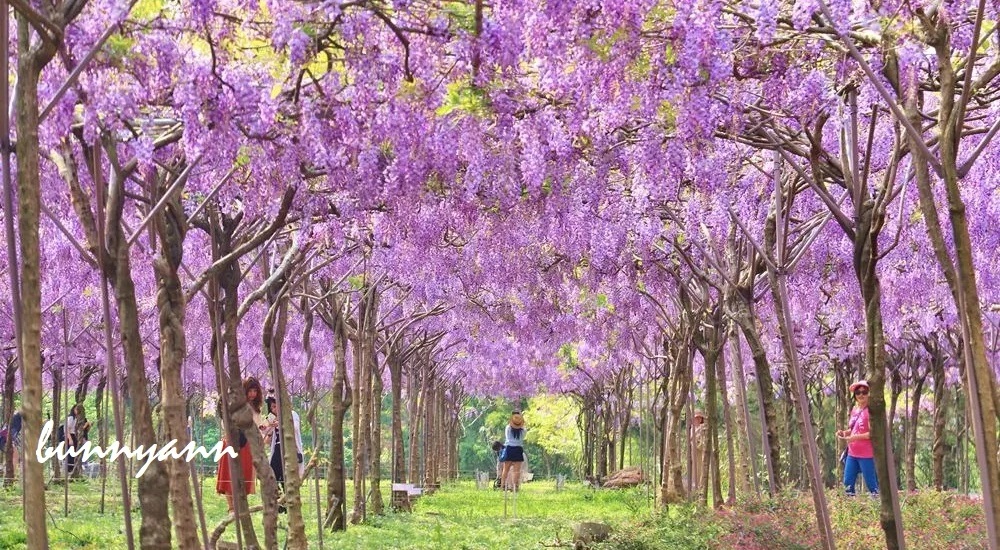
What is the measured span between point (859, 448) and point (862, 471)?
0.37 metres

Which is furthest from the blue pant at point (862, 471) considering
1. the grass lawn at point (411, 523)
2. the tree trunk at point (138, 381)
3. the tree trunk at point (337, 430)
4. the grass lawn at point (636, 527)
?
the tree trunk at point (138, 381)

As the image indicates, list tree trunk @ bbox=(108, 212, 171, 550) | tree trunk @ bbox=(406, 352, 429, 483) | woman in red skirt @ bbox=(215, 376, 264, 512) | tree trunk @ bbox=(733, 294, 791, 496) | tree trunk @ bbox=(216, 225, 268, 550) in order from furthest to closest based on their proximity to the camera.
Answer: tree trunk @ bbox=(406, 352, 429, 483) < tree trunk @ bbox=(733, 294, 791, 496) < woman in red skirt @ bbox=(215, 376, 264, 512) < tree trunk @ bbox=(216, 225, 268, 550) < tree trunk @ bbox=(108, 212, 171, 550)

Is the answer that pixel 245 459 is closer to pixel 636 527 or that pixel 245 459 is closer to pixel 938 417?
pixel 636 527

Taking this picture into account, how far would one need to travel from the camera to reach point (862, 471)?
15086 millimetres

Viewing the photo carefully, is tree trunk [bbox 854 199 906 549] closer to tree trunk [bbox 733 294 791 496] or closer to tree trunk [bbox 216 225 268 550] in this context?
tree trunk [bbox 733 294 791 496]

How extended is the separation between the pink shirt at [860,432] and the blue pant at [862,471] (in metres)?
0.08

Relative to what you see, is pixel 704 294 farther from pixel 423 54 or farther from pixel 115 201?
pixel 115 201

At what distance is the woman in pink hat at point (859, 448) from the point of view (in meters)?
14.2

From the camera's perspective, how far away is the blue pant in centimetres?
1493

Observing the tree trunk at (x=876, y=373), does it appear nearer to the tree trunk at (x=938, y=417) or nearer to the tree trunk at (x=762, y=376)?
the tree trunk at (x=762, y=376)

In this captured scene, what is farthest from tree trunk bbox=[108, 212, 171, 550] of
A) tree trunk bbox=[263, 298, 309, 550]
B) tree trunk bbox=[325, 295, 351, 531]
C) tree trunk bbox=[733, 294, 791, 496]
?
tree trunk bbox=[325, 295, 351, 531]

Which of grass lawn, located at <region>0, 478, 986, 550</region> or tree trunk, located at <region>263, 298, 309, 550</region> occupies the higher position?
tree trunk, located at <region>263, 298, 309, 550</region>

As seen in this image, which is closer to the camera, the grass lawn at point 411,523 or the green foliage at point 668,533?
the green foliage at point 668,533

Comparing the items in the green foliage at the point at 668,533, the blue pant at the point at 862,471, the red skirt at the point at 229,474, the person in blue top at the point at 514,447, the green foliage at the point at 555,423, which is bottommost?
the green foliage at the point at 668,533
